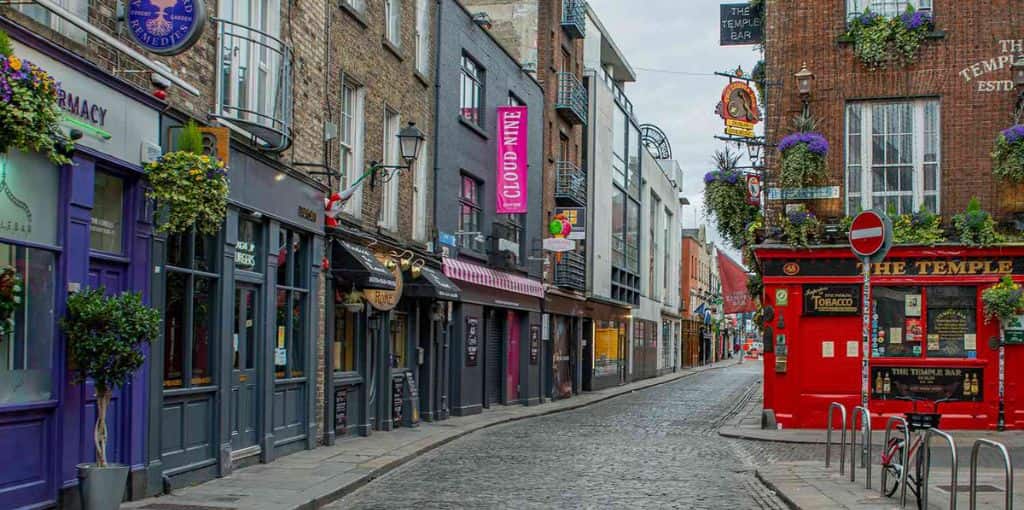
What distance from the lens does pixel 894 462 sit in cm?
1160

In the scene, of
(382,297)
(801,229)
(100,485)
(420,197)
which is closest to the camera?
(100,485)

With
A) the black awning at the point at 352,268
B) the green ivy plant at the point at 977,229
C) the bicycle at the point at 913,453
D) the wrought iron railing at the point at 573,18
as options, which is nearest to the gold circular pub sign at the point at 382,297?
the black awning at the point at 352,268

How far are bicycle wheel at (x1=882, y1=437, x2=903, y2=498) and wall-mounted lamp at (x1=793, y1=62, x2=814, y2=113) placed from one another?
10972mm

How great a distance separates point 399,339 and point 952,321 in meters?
10.4

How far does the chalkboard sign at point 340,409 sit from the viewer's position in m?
18.4

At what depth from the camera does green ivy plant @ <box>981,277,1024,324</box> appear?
20.1 metres

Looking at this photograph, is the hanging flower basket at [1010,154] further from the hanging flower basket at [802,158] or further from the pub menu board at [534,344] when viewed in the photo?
the pub menu board at [534,344]

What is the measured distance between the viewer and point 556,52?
116ft

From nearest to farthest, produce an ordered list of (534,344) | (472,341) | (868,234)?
(868,234) < (472,341) < (534,344)

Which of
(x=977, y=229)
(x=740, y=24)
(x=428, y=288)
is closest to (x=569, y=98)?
(x=740, y=24)

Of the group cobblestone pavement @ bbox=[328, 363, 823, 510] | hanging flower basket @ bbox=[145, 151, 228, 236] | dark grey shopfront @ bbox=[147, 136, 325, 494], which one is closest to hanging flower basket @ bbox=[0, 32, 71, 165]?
hanging flower basket @ bbox=[145, 151, 228, 236]

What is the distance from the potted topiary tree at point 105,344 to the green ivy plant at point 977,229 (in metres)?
15.5

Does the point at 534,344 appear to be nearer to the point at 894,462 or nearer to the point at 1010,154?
the point at 1010,154

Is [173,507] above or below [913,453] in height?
below
